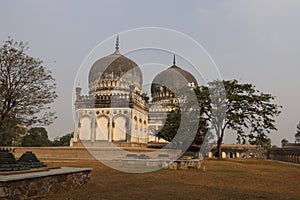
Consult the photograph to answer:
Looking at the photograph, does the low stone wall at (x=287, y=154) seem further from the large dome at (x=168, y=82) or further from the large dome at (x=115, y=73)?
the large dome at (x=115, y=73)

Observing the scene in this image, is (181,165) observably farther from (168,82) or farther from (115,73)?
(168,82)

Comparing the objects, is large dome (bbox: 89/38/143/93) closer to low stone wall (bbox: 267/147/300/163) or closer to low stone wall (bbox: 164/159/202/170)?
low stone wall (bbox: 267/147/300/163)

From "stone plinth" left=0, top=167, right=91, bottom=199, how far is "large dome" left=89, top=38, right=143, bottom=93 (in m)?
37.2

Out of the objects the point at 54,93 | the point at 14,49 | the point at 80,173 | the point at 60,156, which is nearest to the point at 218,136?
the point at 60,156

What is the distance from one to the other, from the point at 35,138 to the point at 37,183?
164ft

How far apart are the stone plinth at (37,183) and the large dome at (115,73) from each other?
37.2 m

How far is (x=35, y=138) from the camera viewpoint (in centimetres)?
5469

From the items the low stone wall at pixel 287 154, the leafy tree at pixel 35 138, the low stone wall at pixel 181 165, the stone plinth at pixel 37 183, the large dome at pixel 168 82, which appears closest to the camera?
the stone plinth at pixel 37 183

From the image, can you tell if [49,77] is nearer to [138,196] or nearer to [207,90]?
[138,196]

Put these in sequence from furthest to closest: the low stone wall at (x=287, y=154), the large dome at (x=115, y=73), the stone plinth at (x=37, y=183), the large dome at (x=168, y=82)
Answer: the large dome at (x=168, y=82), the large dome at (x=115, y=73), the low stone wall at (x=287, y=154), the stone plinth at (x=37, y=183)

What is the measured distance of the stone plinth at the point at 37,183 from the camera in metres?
6.78

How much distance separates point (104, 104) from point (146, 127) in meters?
8.59

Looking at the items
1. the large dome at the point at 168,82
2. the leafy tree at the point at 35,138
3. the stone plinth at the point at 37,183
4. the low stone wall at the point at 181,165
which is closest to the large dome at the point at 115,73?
the large dome at the point at 168,82

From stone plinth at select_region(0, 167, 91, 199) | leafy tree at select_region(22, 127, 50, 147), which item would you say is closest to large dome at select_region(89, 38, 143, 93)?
leafy tree at select_region(22, 127, 50, 147)
